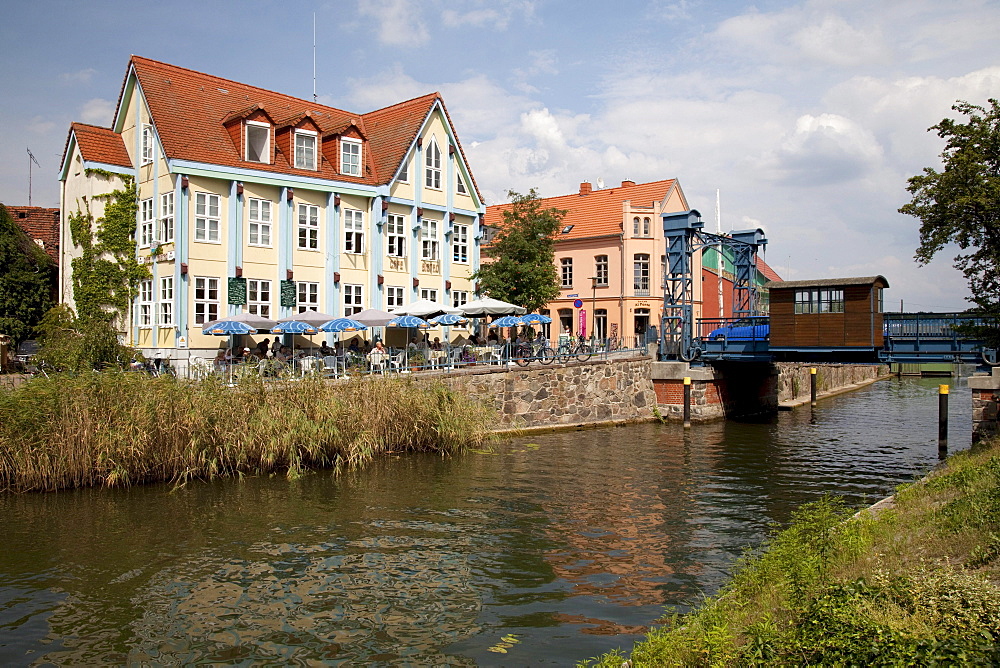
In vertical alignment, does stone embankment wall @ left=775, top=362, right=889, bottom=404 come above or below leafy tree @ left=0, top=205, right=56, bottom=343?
below

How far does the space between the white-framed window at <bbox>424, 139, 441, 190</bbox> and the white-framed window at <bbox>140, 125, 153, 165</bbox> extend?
11.2 metres

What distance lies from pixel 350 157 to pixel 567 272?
2360 centimetres

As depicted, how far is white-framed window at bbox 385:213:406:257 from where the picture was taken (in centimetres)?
3341

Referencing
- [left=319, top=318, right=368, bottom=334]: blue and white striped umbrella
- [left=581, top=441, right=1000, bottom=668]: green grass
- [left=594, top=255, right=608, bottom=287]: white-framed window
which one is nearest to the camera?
[left=581, top=441, right=1000, bottom=668]: green grass

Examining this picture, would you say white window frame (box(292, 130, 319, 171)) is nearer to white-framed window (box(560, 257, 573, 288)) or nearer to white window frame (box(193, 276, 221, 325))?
white window frame (box(193, 276, 221, 325))

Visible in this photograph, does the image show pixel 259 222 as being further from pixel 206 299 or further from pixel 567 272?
pixel 567 272

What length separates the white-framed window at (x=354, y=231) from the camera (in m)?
32.2

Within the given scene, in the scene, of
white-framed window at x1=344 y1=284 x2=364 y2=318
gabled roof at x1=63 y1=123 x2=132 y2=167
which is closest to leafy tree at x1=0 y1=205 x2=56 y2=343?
gabled roof at x1=63 y1=123 x2=132 y2=167

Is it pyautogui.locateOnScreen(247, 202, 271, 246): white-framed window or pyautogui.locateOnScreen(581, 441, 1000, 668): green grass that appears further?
pyautogui.locateOnScreen(247, 202, 271, 246): white-framed window

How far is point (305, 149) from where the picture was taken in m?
31.5

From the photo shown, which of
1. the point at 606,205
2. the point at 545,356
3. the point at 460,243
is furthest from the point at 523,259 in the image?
the point at 606,205

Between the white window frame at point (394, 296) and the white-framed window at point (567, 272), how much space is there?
70.6 ft

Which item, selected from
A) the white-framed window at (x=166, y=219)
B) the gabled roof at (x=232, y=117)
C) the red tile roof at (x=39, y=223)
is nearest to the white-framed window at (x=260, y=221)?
the gabled roof at (x=232, y=117)

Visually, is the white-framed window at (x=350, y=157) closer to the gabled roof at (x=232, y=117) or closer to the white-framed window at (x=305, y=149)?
the gabled roof at (x=232, y=117)
